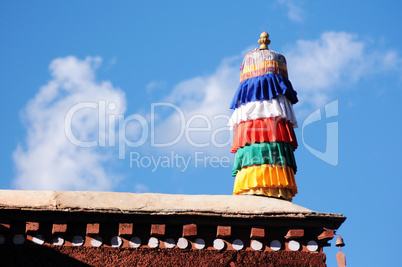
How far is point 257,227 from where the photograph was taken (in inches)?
462

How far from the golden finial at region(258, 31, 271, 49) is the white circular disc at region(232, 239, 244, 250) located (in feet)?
22.1

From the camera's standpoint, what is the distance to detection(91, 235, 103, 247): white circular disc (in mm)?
11445

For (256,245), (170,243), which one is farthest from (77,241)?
(256,245)

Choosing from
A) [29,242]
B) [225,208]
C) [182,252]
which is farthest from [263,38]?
[29,242]

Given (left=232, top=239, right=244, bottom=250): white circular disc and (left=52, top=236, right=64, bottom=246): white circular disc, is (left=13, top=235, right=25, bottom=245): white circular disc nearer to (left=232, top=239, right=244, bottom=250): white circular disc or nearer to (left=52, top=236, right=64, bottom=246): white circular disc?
(left=52, top=236, right=64, bottom=246): white circular disc

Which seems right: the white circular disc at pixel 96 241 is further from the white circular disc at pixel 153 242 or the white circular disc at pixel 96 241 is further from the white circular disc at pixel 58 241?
the white circular disc at pixel 153 242

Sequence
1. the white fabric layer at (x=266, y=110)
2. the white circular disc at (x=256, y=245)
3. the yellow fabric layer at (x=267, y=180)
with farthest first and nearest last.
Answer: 1. the white fabric layer at (x=266, y=110)
2. the yellow fabric layer at (x=267, y=180)
3. the white circular disc at (x=256, y=245)

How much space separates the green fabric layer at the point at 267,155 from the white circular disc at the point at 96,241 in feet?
16.5

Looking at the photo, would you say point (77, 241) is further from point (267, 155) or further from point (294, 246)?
point (267, 155)

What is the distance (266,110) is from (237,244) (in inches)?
195

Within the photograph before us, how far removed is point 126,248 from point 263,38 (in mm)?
7735

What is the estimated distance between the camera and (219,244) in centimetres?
1169

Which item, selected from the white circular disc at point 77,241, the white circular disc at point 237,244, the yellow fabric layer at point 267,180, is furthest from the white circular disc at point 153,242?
the yellow fabric layer at point 267,180

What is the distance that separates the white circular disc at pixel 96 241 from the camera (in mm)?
11445
